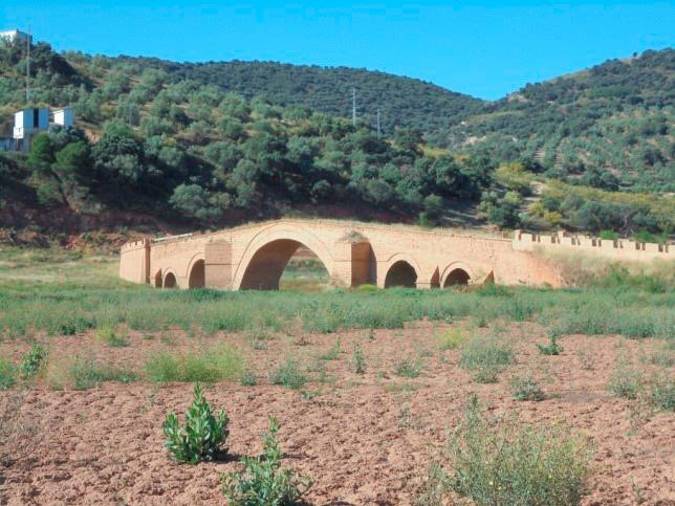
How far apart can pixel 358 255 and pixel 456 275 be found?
14.5 feet

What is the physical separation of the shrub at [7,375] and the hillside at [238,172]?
3787 cm

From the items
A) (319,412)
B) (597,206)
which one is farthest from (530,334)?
(597,206)

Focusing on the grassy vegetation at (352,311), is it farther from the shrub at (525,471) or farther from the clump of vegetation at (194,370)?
the shrub at (525,471)

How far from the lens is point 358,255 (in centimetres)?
3506

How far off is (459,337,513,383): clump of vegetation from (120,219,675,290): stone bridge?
14.4 meters

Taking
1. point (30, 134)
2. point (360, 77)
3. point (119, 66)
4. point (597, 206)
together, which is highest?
point (360, 77)

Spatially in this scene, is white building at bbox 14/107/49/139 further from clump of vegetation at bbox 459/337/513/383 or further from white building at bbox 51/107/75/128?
clump of vegetation at bbox 459/337/513/383

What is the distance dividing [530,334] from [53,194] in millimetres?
38445

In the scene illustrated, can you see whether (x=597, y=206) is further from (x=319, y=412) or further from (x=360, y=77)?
(x=360, y=77)

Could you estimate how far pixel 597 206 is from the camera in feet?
173

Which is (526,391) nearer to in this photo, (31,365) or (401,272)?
(31,365)

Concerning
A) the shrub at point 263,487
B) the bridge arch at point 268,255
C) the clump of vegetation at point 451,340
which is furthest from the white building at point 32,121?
the shrub at point 263,487

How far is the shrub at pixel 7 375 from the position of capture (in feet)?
34.0

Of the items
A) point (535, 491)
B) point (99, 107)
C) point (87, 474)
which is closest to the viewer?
point (535, 491)
